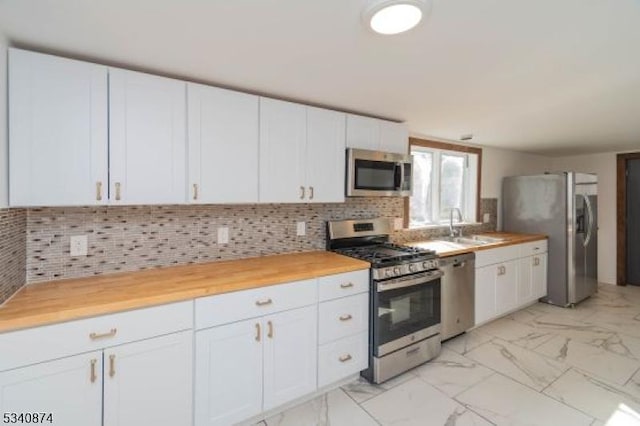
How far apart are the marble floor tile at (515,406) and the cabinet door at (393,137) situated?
205 centimetres

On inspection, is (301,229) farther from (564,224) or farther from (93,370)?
(564,224)

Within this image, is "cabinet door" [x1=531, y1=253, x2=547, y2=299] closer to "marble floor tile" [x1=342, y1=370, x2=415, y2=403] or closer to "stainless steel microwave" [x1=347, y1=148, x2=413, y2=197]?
"stainless steel microwave" [x1=347, y1=148, x2=413, y2=197]

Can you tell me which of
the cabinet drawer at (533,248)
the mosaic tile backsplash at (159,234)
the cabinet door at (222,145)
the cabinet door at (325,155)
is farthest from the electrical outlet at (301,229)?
the cabinet drawer at (533,248)

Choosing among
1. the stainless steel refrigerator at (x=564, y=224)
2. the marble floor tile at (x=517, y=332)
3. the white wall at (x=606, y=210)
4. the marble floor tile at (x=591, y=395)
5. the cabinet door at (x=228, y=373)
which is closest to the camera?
the cabinet door at (x=228, y=373)

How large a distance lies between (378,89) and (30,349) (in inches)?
91.9

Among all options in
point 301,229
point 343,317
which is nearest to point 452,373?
point 343,317

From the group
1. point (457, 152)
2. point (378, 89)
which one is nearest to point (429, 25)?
point (378, 89)

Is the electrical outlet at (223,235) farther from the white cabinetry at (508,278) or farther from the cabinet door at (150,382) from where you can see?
the white cabinetry at (508,278)

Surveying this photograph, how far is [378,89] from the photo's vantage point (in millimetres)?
2166

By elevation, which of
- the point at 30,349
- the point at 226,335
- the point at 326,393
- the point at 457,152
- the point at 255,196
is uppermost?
the point at 457,152

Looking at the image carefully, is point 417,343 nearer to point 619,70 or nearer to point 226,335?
point 226,335

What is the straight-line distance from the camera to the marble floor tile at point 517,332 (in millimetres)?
2965

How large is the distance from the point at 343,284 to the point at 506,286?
7.83 ft

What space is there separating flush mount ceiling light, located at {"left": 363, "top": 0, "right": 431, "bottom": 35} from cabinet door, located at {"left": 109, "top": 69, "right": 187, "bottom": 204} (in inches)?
48.6
